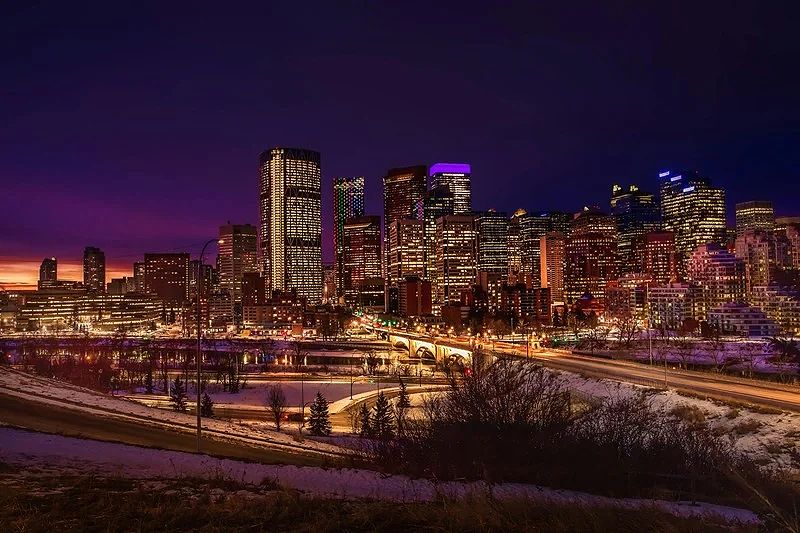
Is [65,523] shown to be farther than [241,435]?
No

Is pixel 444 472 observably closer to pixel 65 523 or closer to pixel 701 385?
pixel 65 523

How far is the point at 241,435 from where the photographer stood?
26859 millimetres

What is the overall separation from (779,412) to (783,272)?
165158 mm

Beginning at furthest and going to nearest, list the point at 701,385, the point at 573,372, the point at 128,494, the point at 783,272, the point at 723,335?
1. the point at 783,272
2. the point at 723,335
3. the point at 573,372
4. the point at 701,385
5. the point at 128,494

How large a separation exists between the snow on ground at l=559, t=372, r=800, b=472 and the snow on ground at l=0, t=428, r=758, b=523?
10.8m

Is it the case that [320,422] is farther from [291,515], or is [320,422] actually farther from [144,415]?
[291,515]

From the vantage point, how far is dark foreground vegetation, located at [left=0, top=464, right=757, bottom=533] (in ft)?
27.5

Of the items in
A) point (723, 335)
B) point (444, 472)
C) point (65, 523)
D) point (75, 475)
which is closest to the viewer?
point (65, 523)

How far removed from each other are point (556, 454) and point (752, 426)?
20693 mm

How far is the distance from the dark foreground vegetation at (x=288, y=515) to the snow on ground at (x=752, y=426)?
45.2 ft

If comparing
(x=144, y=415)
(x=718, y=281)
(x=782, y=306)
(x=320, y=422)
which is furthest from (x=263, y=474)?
(x=718, y=281)

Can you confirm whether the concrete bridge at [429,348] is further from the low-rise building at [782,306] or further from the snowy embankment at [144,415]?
the low-rise building at [782,306]

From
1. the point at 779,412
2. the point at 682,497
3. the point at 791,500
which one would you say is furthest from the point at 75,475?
the point at 779,412

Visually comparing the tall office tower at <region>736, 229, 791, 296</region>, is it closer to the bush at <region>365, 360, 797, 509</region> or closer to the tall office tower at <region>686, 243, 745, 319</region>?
the tall office tower at <region>686, 243, 745, 319</region>
